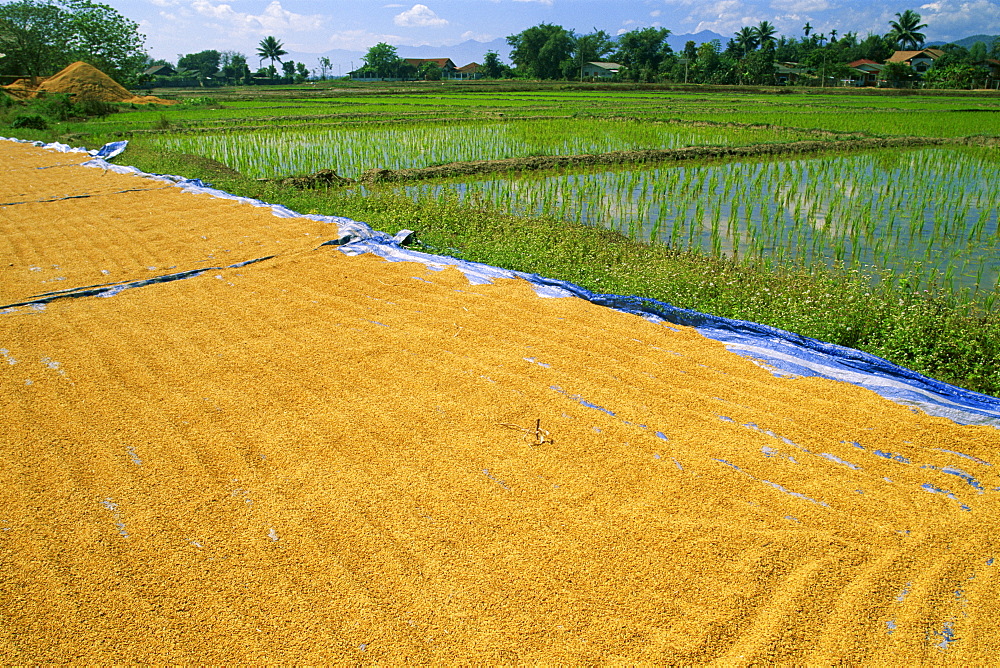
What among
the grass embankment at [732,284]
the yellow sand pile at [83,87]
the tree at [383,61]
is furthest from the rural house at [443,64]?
the grass embankment at [732,284]

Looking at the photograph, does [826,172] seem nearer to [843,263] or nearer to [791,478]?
[843,263]

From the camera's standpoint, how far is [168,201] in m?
7.21

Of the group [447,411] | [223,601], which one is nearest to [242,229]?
[447,411]

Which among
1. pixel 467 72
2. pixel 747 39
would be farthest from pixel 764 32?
pixel 467 72

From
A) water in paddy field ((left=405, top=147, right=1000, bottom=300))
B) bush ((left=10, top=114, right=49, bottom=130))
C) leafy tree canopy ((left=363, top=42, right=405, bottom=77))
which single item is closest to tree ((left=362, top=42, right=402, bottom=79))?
leafy tree canopy ((left=363, top=42, right=405, bottom=77))

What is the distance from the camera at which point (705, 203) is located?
7988mm

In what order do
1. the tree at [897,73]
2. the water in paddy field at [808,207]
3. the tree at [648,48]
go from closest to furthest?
the water in paddy field at [808,207]
the tree at [897,73]
the tree at [648,48]

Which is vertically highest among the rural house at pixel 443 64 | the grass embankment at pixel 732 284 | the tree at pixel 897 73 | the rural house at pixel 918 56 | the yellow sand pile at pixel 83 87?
the rural house at pixel 443 64

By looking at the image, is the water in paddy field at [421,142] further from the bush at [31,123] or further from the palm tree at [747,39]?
the palm tree at [747,39]

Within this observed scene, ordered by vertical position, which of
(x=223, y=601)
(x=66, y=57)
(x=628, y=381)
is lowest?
(x=223, y=601)

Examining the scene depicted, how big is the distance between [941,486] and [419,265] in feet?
11.9

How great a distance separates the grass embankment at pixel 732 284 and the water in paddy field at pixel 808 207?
22.5 inches

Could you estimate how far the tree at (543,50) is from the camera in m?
50.0

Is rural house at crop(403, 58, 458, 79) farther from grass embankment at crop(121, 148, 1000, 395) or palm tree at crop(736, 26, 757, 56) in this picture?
grass embankment at crop(121, 148, 1000, 395)
